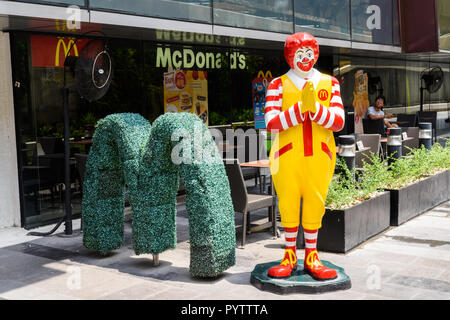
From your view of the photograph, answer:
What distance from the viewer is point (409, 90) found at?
19.9m

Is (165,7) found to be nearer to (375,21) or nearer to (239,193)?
(239,193)

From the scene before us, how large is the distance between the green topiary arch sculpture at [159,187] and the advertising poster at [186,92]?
407 centimetres

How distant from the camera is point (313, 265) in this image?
5285 millimetres

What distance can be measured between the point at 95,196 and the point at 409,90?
1609 cm

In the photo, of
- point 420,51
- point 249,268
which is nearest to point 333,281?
point 249,268

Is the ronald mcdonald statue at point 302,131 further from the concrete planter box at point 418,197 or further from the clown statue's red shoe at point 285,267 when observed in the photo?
the concrete planter box at point 418,197

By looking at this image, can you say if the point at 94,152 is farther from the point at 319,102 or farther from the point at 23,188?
the point at 319,102

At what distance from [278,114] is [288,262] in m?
1.46

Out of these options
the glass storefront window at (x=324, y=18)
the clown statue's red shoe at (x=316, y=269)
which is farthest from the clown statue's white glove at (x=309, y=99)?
the glass storefront window at (x=324, y=18)

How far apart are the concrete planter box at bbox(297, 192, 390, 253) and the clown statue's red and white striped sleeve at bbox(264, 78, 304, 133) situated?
177 centimetres

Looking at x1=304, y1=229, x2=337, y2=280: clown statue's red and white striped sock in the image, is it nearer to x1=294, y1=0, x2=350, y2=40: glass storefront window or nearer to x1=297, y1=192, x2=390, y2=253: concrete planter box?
x1=297, y1=192, x2=390, y2=253: concrete planter box

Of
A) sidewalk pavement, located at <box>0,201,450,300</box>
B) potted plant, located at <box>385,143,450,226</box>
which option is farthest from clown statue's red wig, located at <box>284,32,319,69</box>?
potted plant, located at <box>385,143,450,226</box>

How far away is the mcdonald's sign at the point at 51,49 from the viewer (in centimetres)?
813

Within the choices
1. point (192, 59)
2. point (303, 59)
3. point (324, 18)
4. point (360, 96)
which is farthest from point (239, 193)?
point (360, 96)
